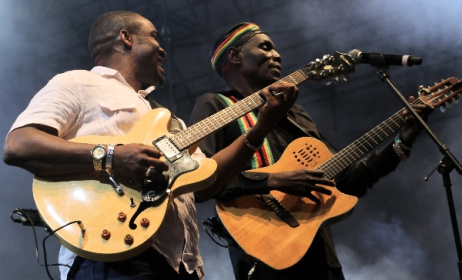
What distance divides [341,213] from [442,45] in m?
3.53

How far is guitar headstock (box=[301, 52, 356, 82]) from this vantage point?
3.20 m

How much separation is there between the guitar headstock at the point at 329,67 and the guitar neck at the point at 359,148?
0.45 metres

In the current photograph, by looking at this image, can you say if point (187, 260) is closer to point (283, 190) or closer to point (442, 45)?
point (283, 190)

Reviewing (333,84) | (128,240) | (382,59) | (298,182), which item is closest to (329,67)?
(382,59)

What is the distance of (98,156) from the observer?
2.27m

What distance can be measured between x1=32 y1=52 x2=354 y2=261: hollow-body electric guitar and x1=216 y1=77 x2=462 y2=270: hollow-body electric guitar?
2.20 feet

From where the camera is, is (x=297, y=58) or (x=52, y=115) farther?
(x=297, y=58)

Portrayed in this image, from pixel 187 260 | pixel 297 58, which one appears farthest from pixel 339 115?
pixel 187 260

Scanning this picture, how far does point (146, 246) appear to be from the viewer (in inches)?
84.1

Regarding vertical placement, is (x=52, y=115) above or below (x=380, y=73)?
above

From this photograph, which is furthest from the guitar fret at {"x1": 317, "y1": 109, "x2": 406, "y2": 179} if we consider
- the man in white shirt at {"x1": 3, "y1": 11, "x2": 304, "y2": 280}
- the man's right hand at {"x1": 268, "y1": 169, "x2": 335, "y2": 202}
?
the man in white shirt at {"x1": 3, "y1": 11, "x2": 304, "y2": 280}

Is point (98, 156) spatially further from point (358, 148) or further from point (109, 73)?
point (358, 148)

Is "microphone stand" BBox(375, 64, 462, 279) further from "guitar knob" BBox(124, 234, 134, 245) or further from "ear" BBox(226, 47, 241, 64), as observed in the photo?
"guitar knob" BBox(124, 234, 134, 245)

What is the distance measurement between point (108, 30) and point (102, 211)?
1.28m
